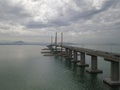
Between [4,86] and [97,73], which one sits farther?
[97,73]

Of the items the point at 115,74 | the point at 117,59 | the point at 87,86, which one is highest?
the point at 117,59

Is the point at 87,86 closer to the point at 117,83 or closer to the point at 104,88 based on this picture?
the point at 104,88

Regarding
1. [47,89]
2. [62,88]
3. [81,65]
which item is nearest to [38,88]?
[47,89]

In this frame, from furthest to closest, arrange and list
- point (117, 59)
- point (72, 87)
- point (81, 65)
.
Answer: point (81, 65) → point (72, 87) → point (117, 59)

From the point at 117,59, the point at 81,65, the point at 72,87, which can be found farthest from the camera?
the point at 81,65

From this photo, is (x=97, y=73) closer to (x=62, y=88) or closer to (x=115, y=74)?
(x=115, y=74)

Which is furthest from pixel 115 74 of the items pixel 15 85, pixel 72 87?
pixel 15 85

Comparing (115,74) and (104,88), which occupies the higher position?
(115,74)

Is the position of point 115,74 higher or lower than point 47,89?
higher

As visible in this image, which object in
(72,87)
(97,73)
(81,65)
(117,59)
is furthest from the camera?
(81,65)
